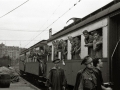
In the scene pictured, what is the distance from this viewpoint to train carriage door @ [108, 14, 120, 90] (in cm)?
483

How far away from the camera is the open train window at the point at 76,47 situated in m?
7.17

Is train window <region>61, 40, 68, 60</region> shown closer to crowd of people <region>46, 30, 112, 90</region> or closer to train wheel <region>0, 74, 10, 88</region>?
crowd of people <region>46, 30, 112, 90</region>

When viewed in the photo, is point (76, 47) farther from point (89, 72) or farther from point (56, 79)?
point (89, 72)

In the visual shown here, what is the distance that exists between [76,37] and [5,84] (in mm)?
7133

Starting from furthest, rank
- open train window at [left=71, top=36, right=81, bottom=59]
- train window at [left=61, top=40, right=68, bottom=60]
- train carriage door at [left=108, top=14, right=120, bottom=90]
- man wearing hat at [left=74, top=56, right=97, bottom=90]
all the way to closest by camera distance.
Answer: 1. train window at [left=61, top=40, right=68, bottom=60]
2. open train window at [left=71, top=36, right=81, bottom=59]
3. train carriage door at [left=108, top=14, right=120, bottom=90]
4. man wearing hat at [left=74, top=56, right=97, bottom=90]

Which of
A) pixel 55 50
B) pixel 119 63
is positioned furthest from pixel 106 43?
pixel 55 50

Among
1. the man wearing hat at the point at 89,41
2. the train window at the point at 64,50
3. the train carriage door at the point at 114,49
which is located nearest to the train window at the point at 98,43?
the man wearing hat at the point at 89,41

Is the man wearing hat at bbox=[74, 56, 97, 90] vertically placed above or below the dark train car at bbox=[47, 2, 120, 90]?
below

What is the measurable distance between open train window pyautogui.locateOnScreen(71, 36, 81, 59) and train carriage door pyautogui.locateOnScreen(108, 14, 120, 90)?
205 cm

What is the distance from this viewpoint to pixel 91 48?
6.19 meters

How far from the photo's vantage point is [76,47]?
7332 millimetres

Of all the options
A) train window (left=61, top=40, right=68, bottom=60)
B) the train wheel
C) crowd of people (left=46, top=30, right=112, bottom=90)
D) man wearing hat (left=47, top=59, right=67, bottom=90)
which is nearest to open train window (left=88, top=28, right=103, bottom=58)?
crowd of people (left=46, top=30, right=112, bottom=90)

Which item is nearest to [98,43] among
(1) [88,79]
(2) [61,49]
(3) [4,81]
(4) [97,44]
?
(4) [97,44]

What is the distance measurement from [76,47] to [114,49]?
2.44 meters
